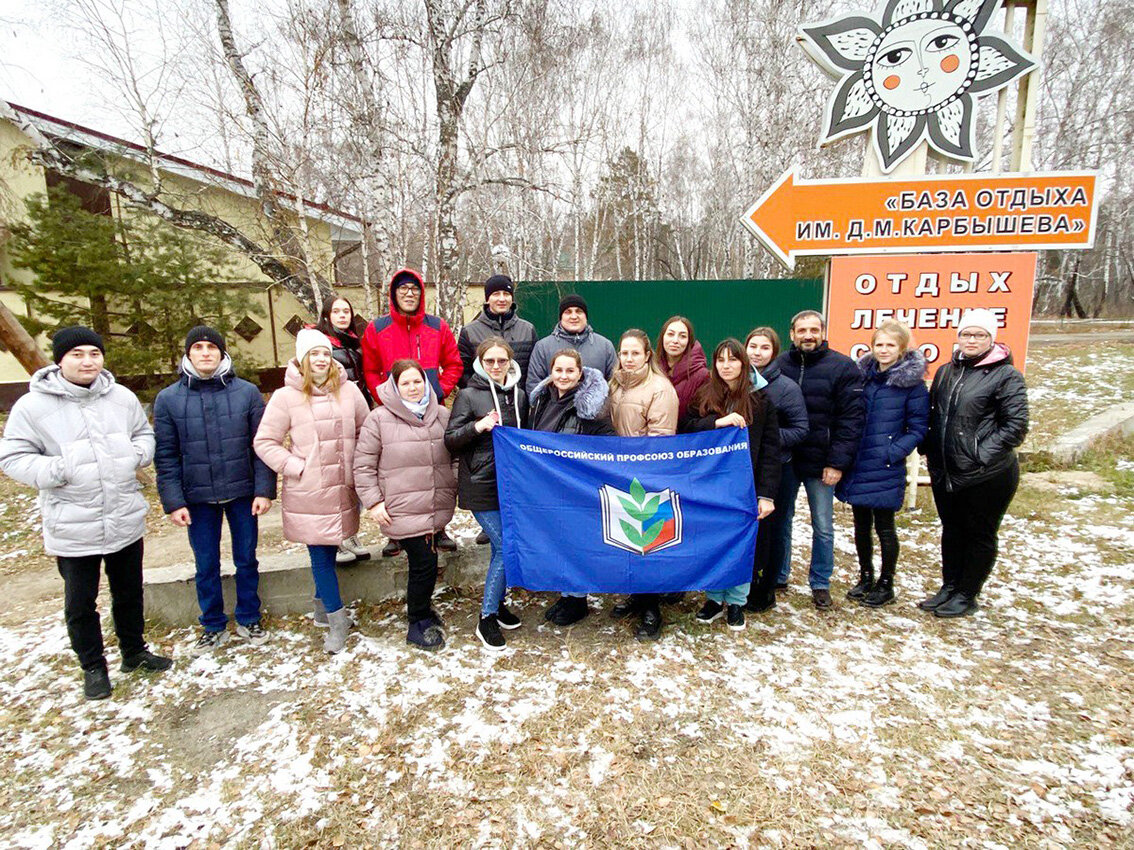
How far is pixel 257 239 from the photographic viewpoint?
967 centimetres

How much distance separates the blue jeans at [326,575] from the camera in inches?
143

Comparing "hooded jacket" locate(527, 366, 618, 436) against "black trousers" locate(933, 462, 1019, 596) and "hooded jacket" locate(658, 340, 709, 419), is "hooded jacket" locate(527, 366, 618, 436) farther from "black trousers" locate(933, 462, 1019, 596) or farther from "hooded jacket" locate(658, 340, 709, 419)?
"black trousers" locate(933, 462, 1019, 596)

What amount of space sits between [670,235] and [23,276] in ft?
78.2

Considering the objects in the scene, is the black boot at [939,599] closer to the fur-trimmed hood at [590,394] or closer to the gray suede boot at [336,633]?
the fur-trimmed hood at [590,394]

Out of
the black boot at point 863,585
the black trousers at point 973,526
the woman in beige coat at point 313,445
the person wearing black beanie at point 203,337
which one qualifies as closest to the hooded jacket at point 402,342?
the woman in beige coat at point 313,445

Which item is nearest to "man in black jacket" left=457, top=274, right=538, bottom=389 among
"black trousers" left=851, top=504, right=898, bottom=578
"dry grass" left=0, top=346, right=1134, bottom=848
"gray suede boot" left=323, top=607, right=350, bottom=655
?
"gray suede boot" left=323, top=607, right=350, bottom=655

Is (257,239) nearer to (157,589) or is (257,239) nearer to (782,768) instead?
(157,589)

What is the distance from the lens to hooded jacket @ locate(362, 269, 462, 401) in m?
4.58

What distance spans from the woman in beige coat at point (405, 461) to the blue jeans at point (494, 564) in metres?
0.27

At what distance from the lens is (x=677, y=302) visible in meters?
11.5

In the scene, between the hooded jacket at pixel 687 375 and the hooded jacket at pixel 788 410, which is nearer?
the hooded jacket at pixel 788 410

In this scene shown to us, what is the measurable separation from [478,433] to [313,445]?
3.09 ft

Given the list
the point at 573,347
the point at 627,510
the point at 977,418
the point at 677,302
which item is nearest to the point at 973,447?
the point at 977,418

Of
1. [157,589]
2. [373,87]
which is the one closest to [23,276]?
[373,87]
